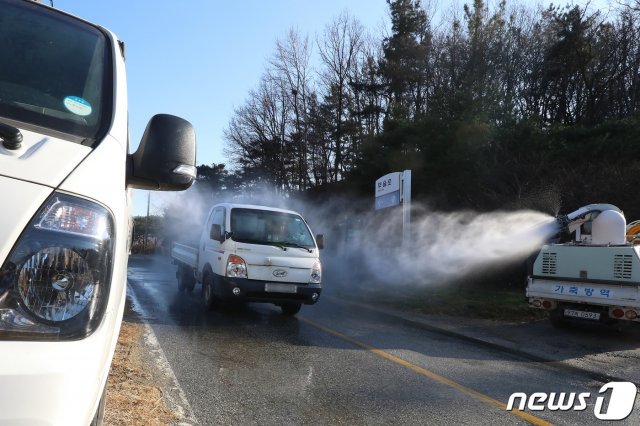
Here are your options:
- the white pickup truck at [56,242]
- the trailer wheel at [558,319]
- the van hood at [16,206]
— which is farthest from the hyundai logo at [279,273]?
the van hood at [16,206]

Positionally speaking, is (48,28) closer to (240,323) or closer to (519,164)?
(240,323)

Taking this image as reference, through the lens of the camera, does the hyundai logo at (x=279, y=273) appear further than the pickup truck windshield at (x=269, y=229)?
No

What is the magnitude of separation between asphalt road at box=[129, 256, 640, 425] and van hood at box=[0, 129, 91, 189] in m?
3.02

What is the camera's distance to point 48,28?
8.70ft

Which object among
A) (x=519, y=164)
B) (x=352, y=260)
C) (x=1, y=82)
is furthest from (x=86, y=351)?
(x=352, y=260)

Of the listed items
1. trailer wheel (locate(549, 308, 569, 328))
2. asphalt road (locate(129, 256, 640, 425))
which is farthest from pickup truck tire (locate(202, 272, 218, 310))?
trailer wheel (locate(549, 308, 569, 328))

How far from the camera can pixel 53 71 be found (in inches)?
97.7

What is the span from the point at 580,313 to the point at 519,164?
1063cm

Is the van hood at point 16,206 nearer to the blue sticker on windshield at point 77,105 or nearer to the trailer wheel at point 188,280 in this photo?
the blue sticker on windshield at point 77,105

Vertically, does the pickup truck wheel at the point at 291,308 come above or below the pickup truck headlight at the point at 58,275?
below

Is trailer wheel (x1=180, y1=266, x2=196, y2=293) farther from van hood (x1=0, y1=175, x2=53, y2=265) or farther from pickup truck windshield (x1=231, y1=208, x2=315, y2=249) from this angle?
van hood (x1=0, y1=175, x2=53, y2=265)

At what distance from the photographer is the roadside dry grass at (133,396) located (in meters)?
3.99

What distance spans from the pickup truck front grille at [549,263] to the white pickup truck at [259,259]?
4.31 meters

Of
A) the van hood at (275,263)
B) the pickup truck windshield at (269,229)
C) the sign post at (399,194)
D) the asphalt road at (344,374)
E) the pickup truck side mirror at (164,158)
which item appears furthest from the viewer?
the sign post at (399,194)
